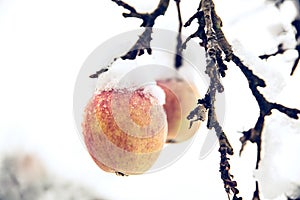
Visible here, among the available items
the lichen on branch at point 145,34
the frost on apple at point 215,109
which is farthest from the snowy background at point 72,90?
the lichen on branch at point 145,34

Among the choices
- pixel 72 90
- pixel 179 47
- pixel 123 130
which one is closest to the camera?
pixel 123 130

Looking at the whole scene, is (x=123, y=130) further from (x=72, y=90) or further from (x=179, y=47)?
(x=72, y=90)

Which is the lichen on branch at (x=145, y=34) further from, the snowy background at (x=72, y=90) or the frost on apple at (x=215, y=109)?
the snowy background at (x=72, y=90)

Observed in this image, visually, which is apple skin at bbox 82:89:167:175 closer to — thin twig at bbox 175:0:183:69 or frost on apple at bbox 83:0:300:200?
frost on apple at bbox 83:0:300:200

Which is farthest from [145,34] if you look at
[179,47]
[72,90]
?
[72,90]

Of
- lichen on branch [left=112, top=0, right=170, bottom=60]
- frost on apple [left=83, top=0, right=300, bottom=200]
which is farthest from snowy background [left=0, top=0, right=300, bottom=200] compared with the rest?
lichen on branch [left=112, top=0, right=170, bottom=60]

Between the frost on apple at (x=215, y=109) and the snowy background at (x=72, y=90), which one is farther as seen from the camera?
the snowy background at (x=72, y=90)

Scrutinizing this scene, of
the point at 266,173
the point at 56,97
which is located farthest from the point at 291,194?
the point at 56,97
